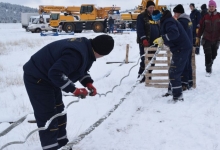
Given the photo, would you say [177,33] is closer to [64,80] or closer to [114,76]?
[64,80]

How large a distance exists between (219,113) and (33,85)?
9.58 feet

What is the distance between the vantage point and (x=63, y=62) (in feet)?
8.65

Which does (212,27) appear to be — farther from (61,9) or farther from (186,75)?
(61,9)

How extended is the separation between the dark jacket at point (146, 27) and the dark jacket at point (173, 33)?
1.44 metres

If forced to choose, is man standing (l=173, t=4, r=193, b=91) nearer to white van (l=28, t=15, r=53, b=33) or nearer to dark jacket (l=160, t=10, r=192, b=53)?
dark jacket (l=160, t=10, r=192, b=53)

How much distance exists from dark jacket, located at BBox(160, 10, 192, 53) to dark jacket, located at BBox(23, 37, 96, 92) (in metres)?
2.27

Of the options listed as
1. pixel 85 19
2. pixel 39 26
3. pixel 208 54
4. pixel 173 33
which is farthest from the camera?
pixel 39 26

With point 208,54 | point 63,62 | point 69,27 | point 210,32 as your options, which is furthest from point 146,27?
point 69,27

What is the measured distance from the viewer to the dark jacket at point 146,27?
6561mm

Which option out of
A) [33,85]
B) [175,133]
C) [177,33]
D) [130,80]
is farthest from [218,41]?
[33,85]

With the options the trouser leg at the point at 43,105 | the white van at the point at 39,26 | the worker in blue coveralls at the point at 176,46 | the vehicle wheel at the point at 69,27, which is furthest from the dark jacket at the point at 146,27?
the white van at the point at 39,26

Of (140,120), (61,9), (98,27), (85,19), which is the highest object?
(61,9)

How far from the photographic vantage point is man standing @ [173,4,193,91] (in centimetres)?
570

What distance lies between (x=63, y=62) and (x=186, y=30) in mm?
3776
